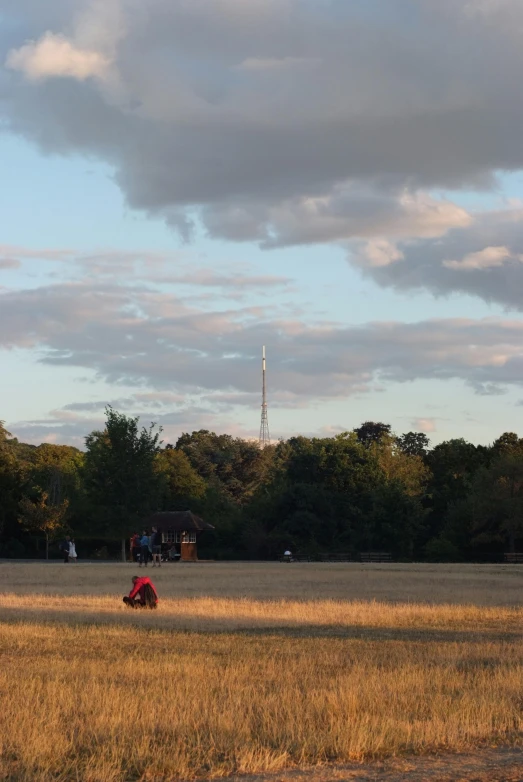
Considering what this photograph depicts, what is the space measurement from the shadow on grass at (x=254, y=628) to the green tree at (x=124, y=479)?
1900 inches

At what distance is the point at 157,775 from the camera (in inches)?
343

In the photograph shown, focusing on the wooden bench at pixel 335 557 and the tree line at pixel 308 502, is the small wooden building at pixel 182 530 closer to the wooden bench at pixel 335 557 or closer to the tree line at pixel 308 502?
the tree line at pixel 308 502

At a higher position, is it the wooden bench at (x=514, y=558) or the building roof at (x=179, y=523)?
the building roof at (x=179, y=523)

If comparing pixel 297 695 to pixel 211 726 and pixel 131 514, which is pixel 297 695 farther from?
pixel 131 514

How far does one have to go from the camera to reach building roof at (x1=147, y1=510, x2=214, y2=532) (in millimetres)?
81062

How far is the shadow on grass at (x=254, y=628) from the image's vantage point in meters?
18.6

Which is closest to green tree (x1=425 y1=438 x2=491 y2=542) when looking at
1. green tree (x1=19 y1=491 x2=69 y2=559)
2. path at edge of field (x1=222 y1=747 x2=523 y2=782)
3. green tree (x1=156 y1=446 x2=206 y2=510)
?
green tree (x1=156 y1=446 x2=206 y2=510)

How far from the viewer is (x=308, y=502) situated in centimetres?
8538

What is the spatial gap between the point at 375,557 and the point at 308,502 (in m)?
10.5

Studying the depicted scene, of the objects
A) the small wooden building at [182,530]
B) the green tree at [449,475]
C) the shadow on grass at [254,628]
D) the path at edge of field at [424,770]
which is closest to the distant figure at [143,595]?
the shadow on grass at [254,628]

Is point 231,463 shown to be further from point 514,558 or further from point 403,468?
point 514,558

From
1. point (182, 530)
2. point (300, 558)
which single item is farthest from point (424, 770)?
point (182, 530)

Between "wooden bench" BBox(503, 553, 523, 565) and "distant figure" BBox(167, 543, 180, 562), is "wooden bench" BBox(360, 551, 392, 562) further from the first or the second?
"distant figure" BBox(167, 543, 180, 562)

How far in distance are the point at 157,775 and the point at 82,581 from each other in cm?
2932
